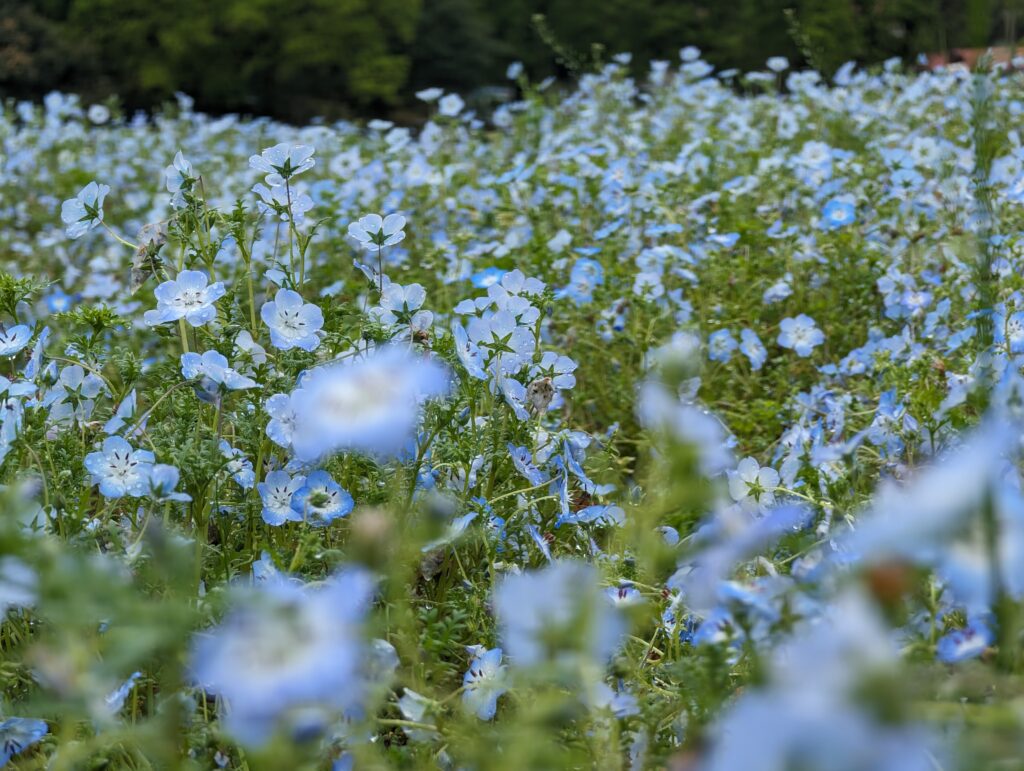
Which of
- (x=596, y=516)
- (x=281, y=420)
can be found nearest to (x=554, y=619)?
(x=281, y=420)

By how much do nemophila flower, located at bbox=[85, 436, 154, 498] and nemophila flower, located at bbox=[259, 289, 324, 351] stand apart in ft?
0.85

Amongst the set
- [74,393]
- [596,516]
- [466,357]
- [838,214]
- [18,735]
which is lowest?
[18,735]

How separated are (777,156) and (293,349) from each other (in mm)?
2644

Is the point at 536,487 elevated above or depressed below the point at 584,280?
below

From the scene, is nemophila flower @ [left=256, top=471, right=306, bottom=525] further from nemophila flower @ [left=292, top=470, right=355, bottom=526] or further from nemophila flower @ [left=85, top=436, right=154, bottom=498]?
nemophila flower @ [left=85, top=436, right=154, bottom=498]

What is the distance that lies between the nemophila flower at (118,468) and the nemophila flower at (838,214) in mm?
2294

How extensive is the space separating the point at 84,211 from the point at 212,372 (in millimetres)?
492

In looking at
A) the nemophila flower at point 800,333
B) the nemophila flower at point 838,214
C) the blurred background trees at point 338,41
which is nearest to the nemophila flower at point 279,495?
the nemophila flower at point 800,333

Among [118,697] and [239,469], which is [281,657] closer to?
[118,697]

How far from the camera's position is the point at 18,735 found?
45.4 inches

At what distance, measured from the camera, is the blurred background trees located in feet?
48.4

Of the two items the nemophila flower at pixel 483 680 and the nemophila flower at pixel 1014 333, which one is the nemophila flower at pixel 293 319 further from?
the nemophila flower at pixel 1014 333

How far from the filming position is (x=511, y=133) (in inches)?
230

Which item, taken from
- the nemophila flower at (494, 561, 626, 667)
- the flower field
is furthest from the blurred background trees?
the nemophila flower at (494, 561, 626, 667)
